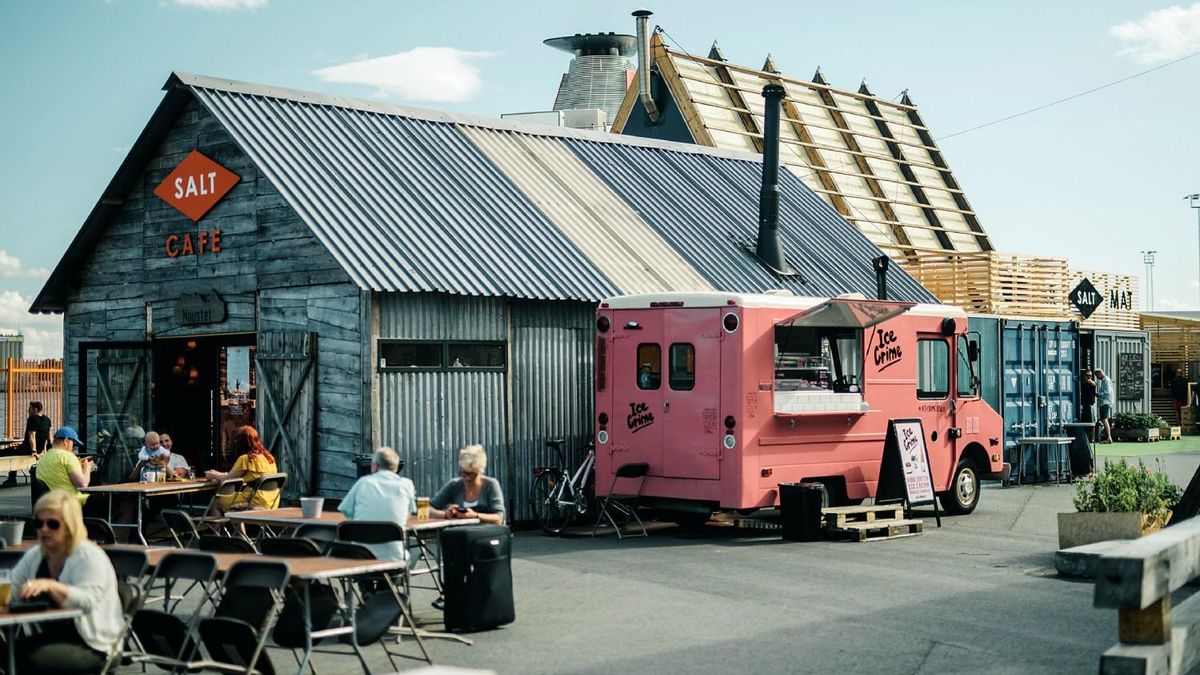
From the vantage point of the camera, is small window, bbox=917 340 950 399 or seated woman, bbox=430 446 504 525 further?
small window, bbox=917 340 950 399

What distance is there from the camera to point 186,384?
21.0 metres

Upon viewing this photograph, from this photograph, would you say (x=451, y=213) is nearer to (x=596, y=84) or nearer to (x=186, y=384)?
A: (x=186, y=384)

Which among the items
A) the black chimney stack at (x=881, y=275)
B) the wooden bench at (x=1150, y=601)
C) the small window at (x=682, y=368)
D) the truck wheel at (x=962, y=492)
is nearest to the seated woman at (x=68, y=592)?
the wooden bench at (x=1150, y=601)

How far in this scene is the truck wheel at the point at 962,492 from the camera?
1956 centimetres

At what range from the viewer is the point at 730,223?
24.9 meters

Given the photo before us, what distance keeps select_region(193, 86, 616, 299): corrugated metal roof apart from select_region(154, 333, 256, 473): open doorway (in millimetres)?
2910

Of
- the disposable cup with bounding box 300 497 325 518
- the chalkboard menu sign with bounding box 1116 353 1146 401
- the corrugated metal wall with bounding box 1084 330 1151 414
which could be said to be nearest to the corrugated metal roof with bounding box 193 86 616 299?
the disposable cup with bounding box 300 497 325 518

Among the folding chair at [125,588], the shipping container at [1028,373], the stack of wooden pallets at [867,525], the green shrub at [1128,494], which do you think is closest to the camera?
the folding chair at [125,588]

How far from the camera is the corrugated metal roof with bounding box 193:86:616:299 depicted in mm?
18109

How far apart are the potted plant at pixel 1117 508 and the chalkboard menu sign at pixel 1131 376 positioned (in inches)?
1007

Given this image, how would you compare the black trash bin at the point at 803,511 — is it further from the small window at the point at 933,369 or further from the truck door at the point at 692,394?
the small window at the point at 933,369

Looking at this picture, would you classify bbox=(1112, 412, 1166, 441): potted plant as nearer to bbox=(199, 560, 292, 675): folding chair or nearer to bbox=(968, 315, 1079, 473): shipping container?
bbox=(968, 315, 1079, 473): shipping container

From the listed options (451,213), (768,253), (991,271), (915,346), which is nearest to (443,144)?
(451,213)

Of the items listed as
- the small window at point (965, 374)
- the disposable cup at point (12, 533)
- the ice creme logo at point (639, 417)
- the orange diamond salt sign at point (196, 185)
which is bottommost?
the disposable cup at point (12, 533)
